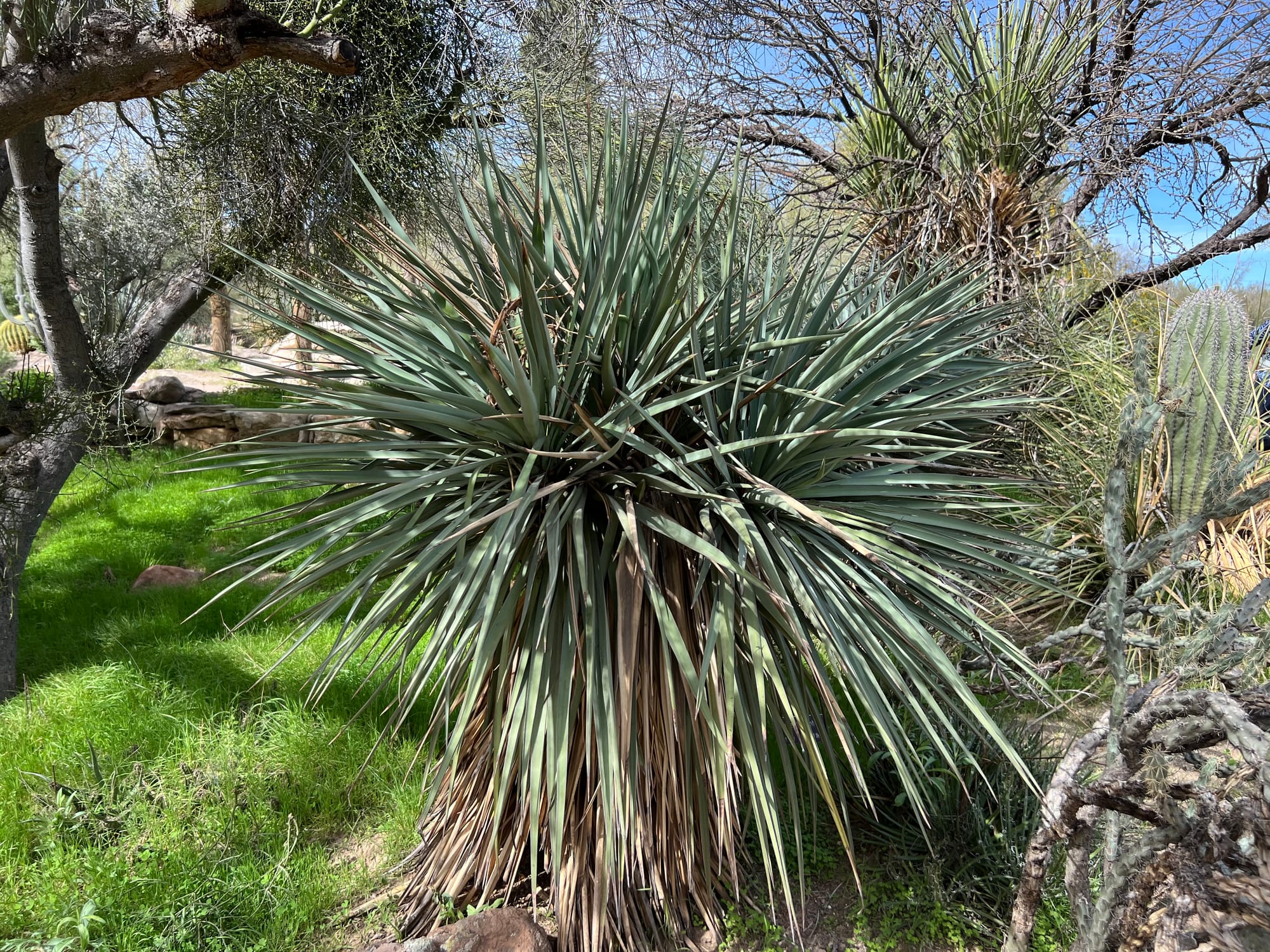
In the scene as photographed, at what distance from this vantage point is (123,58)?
2895 millimetres

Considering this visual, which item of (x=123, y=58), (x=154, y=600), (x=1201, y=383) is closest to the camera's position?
(x=123, y=58)

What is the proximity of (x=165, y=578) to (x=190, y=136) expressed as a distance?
326 cm

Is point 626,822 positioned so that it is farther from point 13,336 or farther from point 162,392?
point 13,336

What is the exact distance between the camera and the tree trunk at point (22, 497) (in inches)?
163

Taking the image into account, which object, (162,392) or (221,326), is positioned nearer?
(162,392)

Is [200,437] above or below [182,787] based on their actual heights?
above

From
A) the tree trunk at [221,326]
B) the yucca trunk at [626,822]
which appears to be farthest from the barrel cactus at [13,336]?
the yucca trunk at [626,822]

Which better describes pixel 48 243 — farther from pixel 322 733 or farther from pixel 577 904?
pixel 577 904

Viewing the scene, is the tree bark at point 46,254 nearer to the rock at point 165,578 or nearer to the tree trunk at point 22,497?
the tree trunk at point 22,497

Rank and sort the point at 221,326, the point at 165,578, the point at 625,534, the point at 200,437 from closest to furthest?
the point at 625,534 → the point at 165,578 → the point at 200,437 → the point at 221,326

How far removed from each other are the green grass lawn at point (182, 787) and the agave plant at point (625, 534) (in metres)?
0.64

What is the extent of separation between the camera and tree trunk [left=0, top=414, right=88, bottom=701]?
4148 millimetres

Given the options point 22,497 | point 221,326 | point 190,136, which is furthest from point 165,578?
point 221,326

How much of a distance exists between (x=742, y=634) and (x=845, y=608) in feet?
1.02
